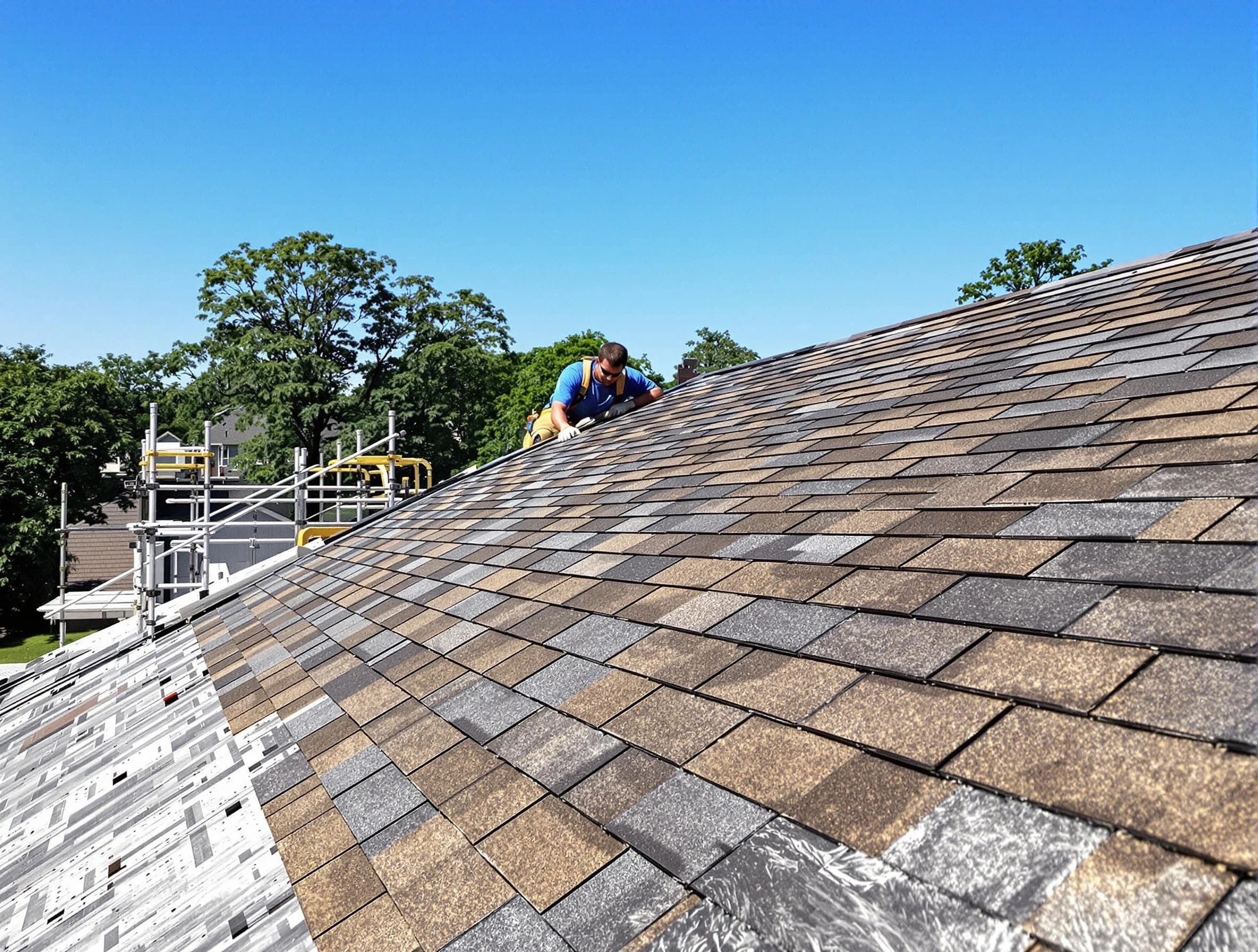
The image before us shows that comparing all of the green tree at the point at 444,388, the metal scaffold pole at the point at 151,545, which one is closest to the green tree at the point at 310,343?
the green tree at the point at 444,388

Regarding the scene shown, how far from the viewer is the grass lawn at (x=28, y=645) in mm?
25031

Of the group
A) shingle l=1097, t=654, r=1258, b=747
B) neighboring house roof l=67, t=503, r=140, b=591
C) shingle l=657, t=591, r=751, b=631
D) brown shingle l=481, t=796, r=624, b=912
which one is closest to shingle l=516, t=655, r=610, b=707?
shingle l=657, t=591, r=751, b=631

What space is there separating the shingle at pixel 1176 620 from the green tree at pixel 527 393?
3396 centimetres

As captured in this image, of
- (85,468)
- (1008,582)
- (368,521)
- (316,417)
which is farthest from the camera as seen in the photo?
(316,417)

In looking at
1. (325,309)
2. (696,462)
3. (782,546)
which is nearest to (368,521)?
(696,462)

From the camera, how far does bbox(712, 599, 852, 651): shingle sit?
2068mm

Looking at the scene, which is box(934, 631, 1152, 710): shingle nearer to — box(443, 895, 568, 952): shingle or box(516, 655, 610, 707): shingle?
box(443, 895, 568, 952): shingle

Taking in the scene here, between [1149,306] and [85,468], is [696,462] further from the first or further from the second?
[85,468]

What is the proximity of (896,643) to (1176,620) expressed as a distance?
0.55 meters

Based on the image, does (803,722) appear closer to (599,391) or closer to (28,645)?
(599,391)

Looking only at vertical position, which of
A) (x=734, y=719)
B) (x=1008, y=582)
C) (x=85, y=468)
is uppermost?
(x=1008, y=582)

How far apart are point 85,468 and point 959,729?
1507 inches

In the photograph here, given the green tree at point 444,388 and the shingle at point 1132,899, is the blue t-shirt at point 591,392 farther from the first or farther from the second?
the green tree at point 444,388

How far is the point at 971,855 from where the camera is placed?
1157 millimetres
